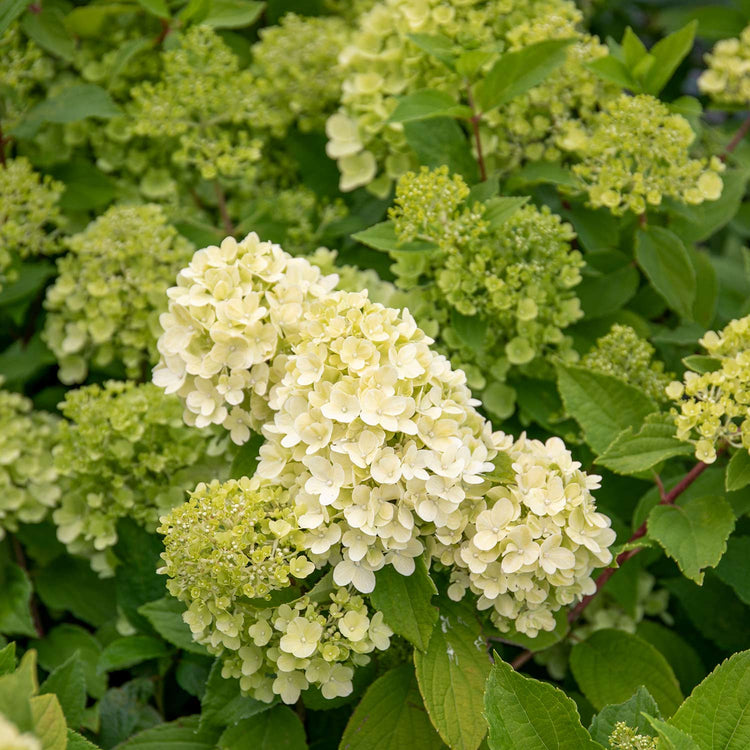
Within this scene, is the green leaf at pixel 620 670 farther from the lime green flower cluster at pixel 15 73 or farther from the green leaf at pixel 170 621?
the lime green flower cluster at pixel 15 73

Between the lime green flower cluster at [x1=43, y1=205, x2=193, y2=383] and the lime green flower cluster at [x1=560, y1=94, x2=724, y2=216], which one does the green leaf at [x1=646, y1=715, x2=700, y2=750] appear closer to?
the lime green flower cluster at [x1=560, y1=94, x2=724, y2=216]

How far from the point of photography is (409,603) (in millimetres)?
1195

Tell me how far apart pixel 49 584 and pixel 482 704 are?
1007 mm

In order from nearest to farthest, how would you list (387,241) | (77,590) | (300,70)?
(387,241) → (77,590) → (300,70)

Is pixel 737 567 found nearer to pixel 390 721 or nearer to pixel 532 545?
pixel 532 545

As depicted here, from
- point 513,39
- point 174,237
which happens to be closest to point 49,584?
point 174,237

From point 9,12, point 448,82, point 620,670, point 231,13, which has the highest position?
point 9,12

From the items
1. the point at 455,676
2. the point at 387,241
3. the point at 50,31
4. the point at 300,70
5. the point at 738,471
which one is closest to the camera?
the point at 455,676

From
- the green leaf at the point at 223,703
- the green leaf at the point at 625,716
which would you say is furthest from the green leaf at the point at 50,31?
the green leaf at the point at 625,716

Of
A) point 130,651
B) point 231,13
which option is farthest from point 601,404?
point 231,13

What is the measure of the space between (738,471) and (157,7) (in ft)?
4.80

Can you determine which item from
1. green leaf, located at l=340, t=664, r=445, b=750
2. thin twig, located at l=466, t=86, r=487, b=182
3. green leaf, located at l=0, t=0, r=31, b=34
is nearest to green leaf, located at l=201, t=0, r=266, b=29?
green leaf, located at l=0, t=0, r=31, b=34

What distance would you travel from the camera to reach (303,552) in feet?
4.09

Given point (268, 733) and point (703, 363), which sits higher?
point (703, 363)
